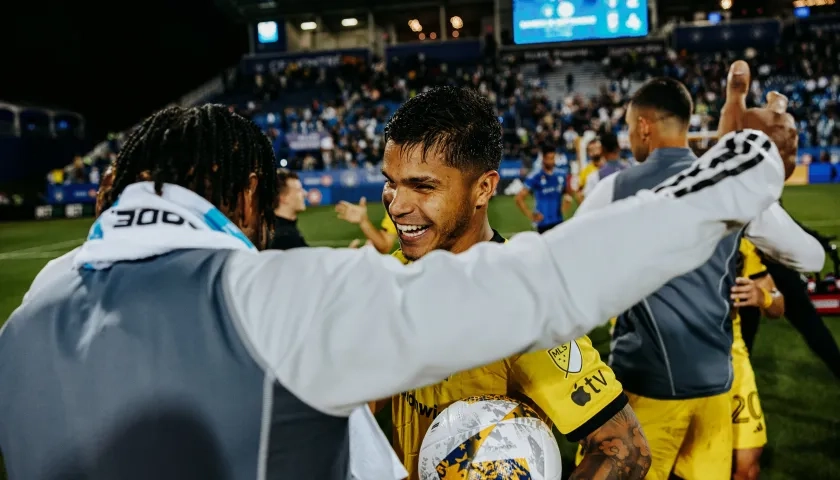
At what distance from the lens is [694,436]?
2807 mm

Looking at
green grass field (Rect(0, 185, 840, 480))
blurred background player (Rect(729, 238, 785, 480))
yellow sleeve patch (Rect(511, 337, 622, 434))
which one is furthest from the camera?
green grass field (Rect(0, 185, 840, 480))

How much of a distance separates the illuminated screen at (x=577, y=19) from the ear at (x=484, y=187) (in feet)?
113

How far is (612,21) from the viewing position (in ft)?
110

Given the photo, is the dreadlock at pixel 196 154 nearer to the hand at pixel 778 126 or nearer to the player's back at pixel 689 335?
the player's back at pixel 689 335

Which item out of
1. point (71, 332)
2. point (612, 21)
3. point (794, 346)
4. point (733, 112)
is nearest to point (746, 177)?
point (71, 332)

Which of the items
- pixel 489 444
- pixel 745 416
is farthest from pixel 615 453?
pixel 745 416

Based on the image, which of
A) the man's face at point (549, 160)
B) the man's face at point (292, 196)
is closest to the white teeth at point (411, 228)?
the man's face at point (292, 196)

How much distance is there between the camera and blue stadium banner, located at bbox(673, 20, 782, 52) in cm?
3447

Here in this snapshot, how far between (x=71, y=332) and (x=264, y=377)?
1.16 ft

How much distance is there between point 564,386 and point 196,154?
3.78 ft

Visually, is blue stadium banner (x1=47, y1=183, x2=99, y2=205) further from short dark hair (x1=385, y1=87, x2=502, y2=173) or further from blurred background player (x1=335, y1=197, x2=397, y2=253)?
short dark hair (x1=385, y1=87, x2=502, y2=173)

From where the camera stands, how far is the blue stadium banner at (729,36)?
3447 cm

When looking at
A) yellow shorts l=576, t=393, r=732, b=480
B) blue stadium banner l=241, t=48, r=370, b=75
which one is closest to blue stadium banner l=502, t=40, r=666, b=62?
blue stadium banner l=241, t=48, r=370, b=75

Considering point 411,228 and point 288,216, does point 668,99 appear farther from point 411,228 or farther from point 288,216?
point 288,216
